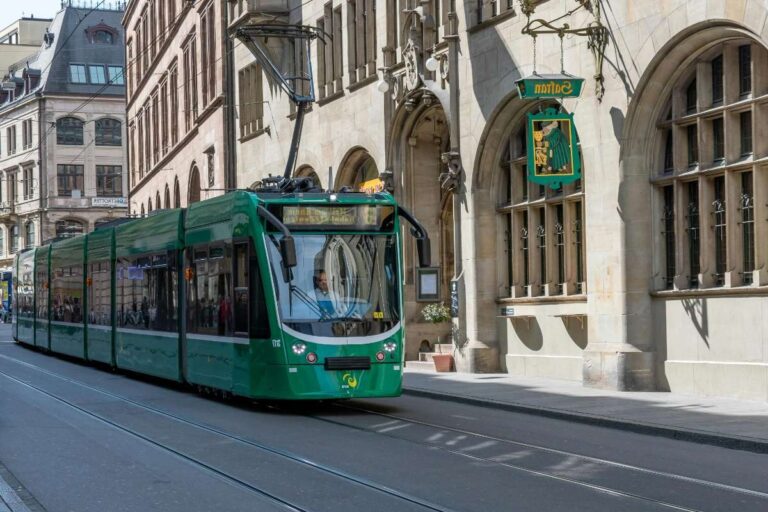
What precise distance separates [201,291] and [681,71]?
27.5 feet

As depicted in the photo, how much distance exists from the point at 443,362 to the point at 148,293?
6.82 m

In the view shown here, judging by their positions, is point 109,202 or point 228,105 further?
point 109,202

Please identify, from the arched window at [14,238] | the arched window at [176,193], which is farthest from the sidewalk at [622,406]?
the arched window at [14,238]

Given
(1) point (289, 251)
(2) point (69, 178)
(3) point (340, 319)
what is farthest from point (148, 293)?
(2) point (69, 178)

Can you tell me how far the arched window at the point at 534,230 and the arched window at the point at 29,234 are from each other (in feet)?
272

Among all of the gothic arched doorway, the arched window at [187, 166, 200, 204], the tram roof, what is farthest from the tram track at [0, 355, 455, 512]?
the arched window at [187, 166, 200, 204]

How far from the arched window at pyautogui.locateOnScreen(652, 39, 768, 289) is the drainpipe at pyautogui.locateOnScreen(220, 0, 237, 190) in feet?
88.5

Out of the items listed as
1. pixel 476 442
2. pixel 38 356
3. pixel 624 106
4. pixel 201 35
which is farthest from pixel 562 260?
pixel 201 35

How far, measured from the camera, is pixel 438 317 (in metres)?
30.3

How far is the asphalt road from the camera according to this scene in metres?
10.9

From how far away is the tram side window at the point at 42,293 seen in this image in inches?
1563

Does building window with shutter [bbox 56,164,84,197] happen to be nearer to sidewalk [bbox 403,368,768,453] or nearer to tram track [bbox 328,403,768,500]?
sidewalk [bbox 403,368,768,453]

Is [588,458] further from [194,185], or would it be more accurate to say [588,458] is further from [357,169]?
[194,185]

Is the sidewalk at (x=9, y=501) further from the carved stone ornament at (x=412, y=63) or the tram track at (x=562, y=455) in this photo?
the carved stone ornament at (x=412, y=63)
